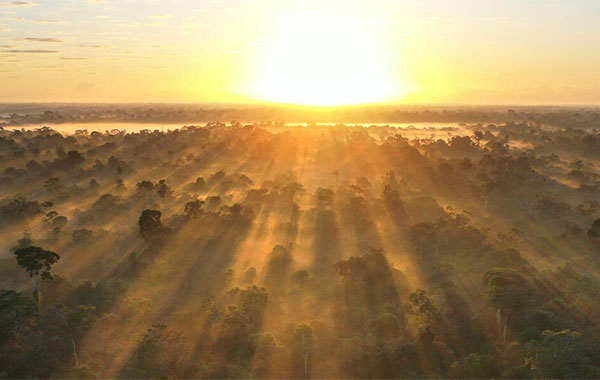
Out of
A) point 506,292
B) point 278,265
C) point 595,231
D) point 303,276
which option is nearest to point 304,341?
point 303,276

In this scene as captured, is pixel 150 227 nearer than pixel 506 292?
No

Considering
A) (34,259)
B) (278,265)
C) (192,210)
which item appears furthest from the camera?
(192,210)

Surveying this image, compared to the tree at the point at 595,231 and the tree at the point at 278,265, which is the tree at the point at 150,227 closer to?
the tree at the point at 278,265

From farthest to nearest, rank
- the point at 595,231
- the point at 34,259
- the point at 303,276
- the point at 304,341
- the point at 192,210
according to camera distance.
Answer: the point at 192,210 → the point at 595,231 → the point at 303,276 → the point at 34,259 → the point at 304,341

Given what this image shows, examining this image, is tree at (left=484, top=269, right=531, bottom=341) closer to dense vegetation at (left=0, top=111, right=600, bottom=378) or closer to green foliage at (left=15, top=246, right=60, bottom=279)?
dense vegetation at (left=0, top=111, right=600, bottom=378)

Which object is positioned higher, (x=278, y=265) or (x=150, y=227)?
(x=150, y=227)

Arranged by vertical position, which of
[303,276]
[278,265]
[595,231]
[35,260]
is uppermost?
[35,260]

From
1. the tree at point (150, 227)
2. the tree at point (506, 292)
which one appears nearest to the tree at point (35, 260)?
the tree at point (150, 227)

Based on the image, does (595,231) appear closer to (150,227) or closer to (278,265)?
(278,265)

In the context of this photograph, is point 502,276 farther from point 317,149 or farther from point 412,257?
point 317,149
